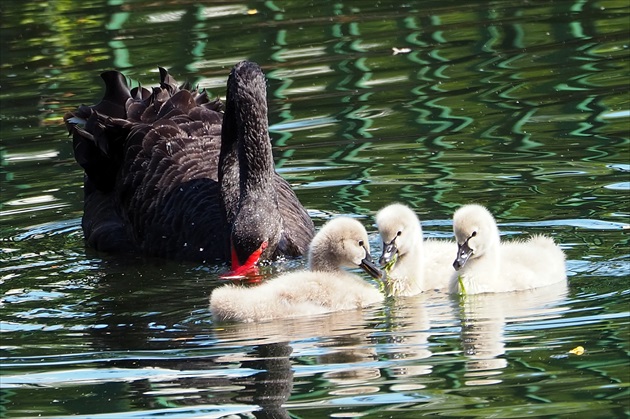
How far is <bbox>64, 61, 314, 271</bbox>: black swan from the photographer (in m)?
7.55

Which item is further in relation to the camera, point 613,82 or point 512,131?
point 613,82

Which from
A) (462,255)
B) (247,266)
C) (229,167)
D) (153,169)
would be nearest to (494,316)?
(462,255)

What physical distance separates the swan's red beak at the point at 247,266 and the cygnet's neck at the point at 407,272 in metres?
1.00

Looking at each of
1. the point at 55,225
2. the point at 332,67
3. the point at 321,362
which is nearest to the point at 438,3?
the point at 332,67

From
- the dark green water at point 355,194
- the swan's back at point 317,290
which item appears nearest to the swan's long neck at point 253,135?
the dark green water at point 355,194

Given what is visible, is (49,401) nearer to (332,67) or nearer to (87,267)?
(87,267)

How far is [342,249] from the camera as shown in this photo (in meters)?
6.28

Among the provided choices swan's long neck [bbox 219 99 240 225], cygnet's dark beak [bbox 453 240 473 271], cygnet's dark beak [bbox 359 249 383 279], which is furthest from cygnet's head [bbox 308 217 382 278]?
swan's long neck [bbox 219 99 240 225]

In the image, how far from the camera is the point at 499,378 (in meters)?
4.95

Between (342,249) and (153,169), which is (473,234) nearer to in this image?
(342,249)

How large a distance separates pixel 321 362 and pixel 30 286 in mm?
2162

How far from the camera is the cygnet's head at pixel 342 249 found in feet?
20.6

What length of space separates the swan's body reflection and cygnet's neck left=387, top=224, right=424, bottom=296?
0.85 ft

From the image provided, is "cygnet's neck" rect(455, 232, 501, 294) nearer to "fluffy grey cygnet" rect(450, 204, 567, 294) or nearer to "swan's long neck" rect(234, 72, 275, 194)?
"fluffy grey cygnet" rect(450, 204, 567, 294)
